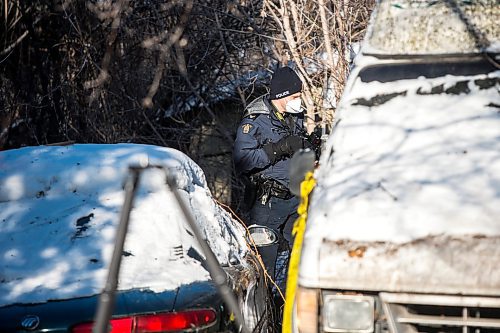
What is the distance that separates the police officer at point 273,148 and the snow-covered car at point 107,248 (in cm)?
112

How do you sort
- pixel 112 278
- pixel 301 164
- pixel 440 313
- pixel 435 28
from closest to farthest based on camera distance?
pixel 112 278 < pixel 440 313 < pixel 301 164 < pixel 435 28

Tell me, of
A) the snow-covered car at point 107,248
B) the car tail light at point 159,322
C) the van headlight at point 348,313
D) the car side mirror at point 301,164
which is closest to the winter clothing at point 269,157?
the snow-covered car at point 107,248

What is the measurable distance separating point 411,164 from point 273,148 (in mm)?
2723

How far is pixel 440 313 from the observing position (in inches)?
126

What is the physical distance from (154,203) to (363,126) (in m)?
1.26

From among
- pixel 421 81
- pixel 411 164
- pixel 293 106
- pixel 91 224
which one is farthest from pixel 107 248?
pixel 293 106

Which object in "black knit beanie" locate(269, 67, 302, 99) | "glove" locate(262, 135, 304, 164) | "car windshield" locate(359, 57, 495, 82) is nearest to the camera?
"car windshield" locate(359, 57, 495, 82)

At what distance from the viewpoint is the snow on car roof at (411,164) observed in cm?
330

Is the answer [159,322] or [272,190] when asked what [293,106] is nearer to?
[272,190]

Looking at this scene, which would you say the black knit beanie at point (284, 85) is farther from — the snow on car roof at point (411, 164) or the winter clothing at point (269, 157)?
the snow on car roof at point (411, 164)

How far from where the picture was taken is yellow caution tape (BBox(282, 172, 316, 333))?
3620mm

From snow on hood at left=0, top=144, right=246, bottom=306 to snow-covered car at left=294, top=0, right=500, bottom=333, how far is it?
0.87 m

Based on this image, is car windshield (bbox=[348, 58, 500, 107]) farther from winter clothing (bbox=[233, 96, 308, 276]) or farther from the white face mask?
the white face mask

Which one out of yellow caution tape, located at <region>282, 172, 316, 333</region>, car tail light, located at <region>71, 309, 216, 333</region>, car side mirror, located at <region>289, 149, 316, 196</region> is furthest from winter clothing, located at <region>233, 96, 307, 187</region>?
car tail light, located at <region>71, 309, 216, 333</region>
